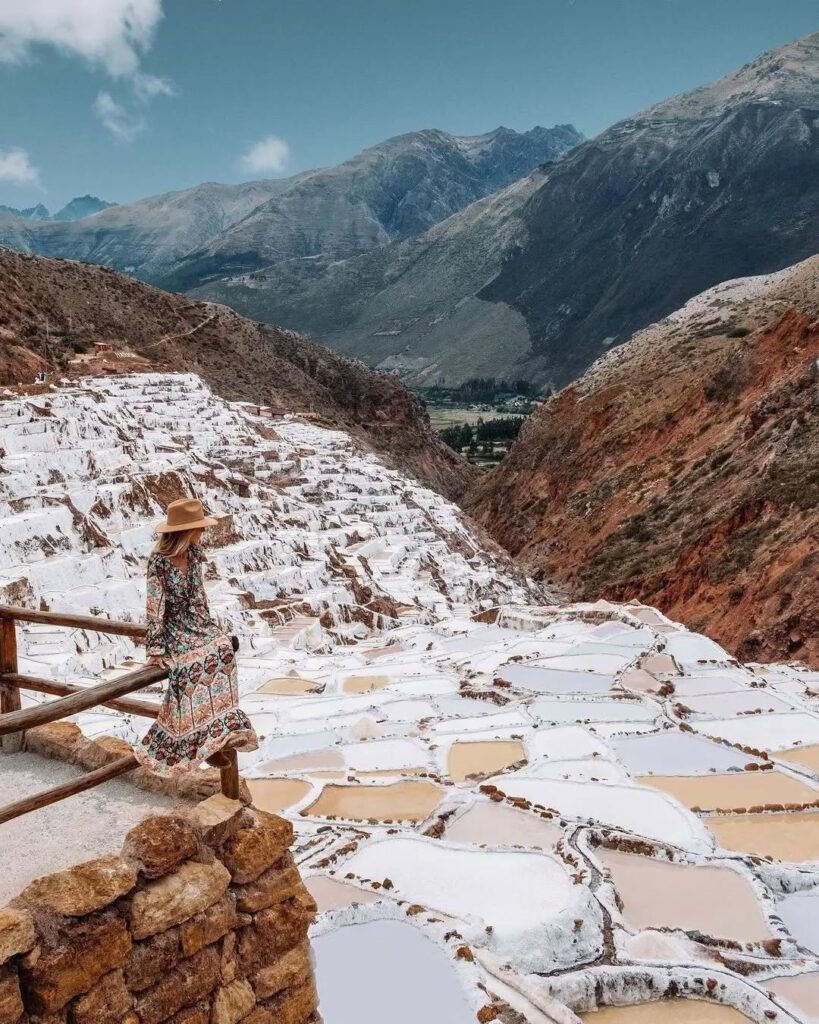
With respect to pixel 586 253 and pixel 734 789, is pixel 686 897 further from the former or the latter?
pixel 586 253

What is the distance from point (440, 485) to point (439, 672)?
41.6 meters

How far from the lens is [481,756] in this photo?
13078mm

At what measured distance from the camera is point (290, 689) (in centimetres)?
1759

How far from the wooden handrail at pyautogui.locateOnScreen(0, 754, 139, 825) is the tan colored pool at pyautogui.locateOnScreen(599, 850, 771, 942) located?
245 inches

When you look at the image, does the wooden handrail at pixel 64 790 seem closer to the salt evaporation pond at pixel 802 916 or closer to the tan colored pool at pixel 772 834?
the salt evaporation pond at pixel 802 916

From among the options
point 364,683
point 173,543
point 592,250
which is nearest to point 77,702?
point 173,543

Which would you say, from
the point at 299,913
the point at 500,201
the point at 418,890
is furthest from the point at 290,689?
the point at 500,201

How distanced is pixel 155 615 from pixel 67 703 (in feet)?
2.12

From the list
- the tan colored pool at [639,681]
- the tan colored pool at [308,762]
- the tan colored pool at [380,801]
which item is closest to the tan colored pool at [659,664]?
the tan colored pool at [639,681]

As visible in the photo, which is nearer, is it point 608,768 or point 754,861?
point 754,861

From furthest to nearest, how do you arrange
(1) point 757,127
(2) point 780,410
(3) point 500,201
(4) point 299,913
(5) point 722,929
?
(3) point 500,201
(1) point 757,127
(2) point 780,410
(5) point 722,929
(4) point 299,913

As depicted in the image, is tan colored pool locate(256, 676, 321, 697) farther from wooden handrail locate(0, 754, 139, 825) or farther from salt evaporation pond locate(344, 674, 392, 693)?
wooden handrail locate(0, 754, 139, 825)

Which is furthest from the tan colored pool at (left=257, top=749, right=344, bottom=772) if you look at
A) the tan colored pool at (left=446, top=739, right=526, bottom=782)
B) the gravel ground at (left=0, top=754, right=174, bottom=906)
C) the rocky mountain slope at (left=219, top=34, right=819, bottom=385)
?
the rocky mountain slope at (left=219, top=34, right=819, bottom=385)

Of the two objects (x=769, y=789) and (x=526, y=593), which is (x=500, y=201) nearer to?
(x=526, y=593)
